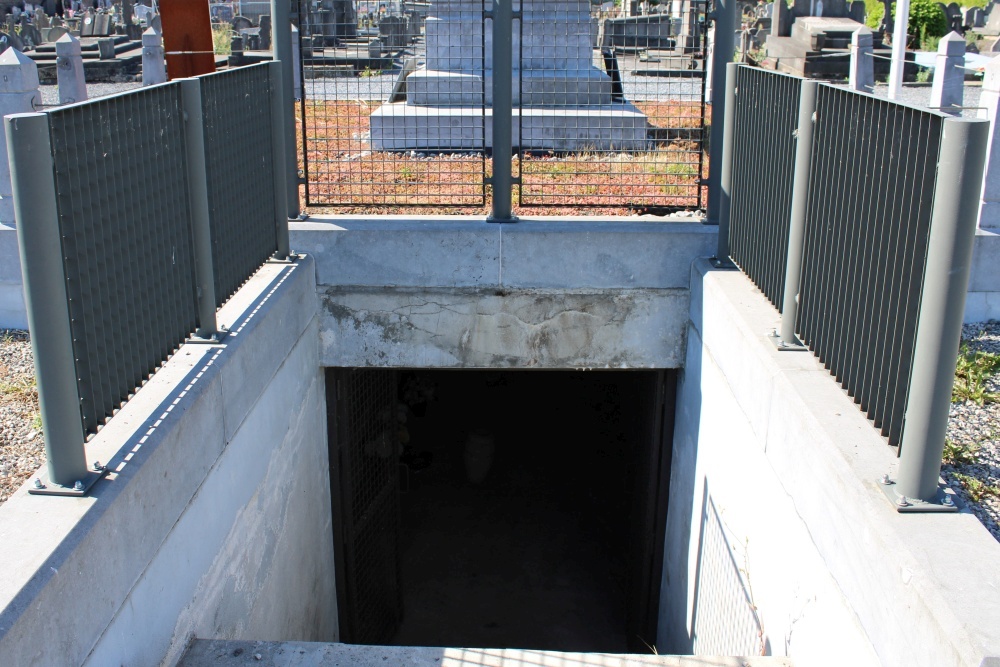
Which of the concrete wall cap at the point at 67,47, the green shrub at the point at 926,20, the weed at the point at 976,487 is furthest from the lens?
the green shrub at the point at 926,20

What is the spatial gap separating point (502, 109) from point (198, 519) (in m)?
3.43

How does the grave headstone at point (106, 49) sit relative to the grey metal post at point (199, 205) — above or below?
above

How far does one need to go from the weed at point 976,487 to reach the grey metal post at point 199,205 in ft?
11.7

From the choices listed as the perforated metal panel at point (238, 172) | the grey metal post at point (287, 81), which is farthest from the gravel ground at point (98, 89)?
the perforated metal panel at point (238, 172)

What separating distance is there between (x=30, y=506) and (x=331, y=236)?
3.65 metres

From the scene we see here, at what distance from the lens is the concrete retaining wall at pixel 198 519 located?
2.97 meters

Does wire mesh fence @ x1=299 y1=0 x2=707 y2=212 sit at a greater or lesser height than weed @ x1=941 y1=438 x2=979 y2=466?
greater

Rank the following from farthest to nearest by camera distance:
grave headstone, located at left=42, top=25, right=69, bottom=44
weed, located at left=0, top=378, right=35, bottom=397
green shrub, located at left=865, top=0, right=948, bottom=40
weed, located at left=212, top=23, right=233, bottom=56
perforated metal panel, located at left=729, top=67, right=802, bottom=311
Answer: green shrub, located at left=865, top=0, right=948, bottom=40, weed, located at left=212, top=23, right=233, bottom=56, grave headstone, located at left=42, top=25, right=69, bottom=44, weed, located at left=0, top=378, right=35, bottom=397, perforated metal panel, located at left=729, top=67, right=802, bottom=311

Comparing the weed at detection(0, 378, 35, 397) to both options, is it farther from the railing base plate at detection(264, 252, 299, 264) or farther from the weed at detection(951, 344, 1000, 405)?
the weed at detection(951, 344, 1000, 405)

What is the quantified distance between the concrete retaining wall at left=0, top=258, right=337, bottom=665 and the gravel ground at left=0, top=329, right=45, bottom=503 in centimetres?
83

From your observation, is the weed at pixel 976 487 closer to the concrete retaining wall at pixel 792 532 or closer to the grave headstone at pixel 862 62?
the concrete retaining wall at pixel 792 532

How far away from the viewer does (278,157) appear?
6.15 metres

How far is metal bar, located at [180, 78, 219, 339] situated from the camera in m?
4.41

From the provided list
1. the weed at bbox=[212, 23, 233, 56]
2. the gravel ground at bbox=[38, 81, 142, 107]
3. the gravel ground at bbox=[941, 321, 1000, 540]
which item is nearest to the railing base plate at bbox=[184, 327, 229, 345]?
the gravel ground at bbox=[941, 321, 1000, 540]
